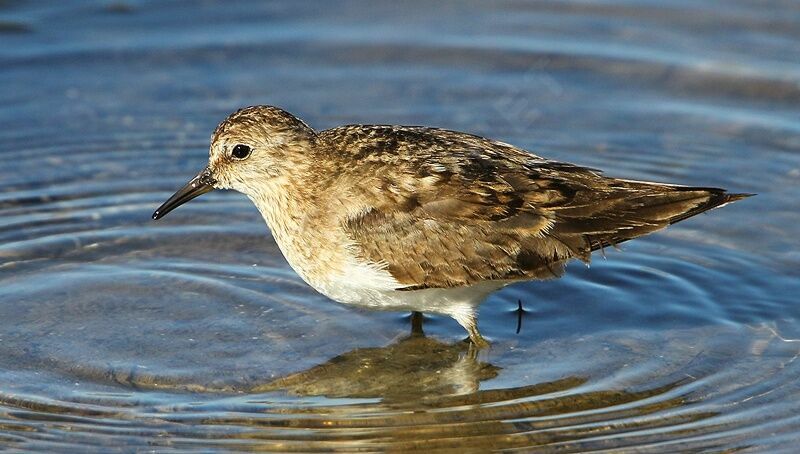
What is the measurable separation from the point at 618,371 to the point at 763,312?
1.39 meters

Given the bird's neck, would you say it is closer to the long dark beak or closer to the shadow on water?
the long dark beak

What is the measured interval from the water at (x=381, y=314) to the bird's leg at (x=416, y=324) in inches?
2.4

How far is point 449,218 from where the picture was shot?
892cm

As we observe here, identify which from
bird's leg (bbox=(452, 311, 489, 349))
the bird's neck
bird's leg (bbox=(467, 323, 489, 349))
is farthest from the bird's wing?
bird's leg (bbox=(467, 323, 489, 349))

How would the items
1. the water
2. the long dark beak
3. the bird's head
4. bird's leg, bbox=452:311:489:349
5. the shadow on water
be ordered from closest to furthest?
the shadow on water
the water
bird's leg, bbox=452:311:489:349
the bird's head
the long dark beak

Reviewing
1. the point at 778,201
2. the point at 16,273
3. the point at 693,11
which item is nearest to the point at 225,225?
the point at 16,273

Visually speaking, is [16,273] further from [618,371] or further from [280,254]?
[618,371]

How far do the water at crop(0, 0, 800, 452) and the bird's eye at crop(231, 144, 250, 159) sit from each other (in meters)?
1.15

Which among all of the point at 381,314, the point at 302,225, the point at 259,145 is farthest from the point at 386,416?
the point at 259,145

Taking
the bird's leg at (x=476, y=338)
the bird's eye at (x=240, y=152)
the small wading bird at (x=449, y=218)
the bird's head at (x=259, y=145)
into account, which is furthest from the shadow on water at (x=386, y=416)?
the bird's eye at (x=240, y=152)

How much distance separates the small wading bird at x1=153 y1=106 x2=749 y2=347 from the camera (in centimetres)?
892

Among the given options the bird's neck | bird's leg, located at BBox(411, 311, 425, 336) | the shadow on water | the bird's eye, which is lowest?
the shadow on water

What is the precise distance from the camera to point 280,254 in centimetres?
1073

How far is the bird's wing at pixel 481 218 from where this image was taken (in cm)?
891
